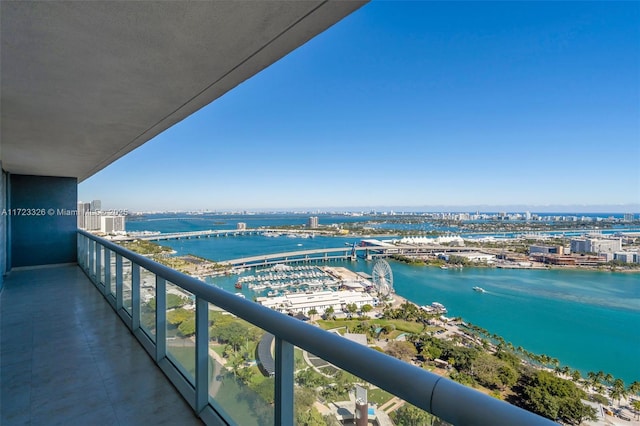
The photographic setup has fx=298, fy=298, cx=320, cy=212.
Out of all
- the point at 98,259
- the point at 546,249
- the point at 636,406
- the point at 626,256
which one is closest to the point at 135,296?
the point at 98,259

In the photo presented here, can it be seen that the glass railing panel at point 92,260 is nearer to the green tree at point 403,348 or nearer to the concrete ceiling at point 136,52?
the concrete ceiling at point 136,52

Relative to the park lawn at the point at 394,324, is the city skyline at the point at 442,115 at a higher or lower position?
higher

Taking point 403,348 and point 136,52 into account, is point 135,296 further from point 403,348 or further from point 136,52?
point 403,348

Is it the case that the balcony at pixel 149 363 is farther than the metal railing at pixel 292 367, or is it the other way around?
the balcony at pixel 149 363

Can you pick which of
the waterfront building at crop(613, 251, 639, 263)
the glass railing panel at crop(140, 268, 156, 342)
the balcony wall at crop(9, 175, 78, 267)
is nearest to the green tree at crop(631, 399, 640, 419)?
the waterfront building at crop(613, 251, 639, 263)

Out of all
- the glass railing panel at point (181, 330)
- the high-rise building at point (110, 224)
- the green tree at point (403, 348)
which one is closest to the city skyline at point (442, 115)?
the high-rise building at point (110, 224)

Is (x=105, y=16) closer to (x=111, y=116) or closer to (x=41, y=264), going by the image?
(x=111, y=116)
